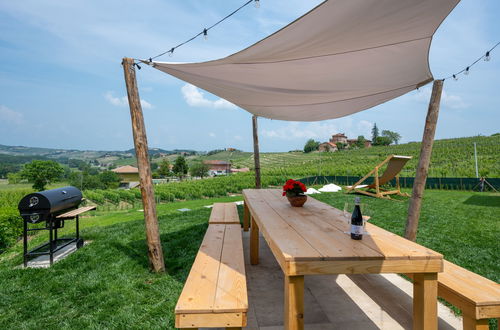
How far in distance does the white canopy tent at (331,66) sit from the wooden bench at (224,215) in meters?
0.83

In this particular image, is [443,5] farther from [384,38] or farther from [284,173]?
[284,173]

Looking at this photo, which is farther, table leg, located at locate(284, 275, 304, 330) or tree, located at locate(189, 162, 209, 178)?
tree, located at locate(189, 162, 209, 178)

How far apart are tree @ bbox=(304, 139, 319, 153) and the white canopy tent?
4636cm

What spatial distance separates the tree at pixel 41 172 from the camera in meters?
54.8

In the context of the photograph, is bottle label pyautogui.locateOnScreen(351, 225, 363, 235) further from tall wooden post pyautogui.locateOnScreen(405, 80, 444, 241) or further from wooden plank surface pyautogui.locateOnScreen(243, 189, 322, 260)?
tall wooden post pyautogui.locateOnScreen(405, 80, 444, 241)

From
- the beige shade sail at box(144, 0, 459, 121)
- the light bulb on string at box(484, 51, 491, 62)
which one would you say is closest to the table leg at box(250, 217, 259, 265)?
the beige shade sail at box(144, 0, 459, 121)

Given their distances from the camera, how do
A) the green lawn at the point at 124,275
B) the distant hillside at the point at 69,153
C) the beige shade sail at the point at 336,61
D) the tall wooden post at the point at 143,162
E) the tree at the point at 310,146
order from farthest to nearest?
1. the distant hillside at the point at 69,153
2. the tree at the point at 310,146
3. the tall wooden post at the point at 143,162
4. the green lawn at the point at 124,275
5. the beige shade sail at the point at 336,61

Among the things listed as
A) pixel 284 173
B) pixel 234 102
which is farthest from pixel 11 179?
pixel 234 102

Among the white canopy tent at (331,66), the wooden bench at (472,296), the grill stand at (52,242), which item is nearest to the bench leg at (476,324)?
the wooden bench at (472,296)

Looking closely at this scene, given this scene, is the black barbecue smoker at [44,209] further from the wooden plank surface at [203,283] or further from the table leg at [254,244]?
the table leg at [254,244]

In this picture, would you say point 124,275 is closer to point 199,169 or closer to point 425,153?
point 425,153

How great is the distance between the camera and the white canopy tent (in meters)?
1.82

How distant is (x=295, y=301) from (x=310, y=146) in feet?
166

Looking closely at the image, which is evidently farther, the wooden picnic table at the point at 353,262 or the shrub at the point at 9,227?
the shrub at the point at 9,227
